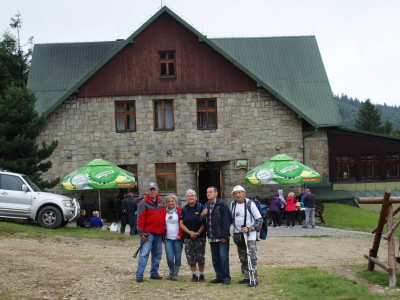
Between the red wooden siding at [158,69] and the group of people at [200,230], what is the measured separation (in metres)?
17.7

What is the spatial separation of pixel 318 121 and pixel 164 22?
9514 mm

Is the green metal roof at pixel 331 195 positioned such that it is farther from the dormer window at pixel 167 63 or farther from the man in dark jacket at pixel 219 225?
the man in dark jacket at pixel 219 225

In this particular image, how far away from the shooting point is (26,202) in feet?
70.3

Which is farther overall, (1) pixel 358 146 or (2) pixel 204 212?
(1) pixel 358 146

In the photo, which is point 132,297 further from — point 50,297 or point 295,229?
point 295,229

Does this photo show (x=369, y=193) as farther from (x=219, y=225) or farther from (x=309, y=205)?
(x=219, y=225)

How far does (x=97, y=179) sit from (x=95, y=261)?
881 cm

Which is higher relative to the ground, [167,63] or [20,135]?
[167,63]

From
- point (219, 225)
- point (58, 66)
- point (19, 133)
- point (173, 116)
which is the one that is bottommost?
point (219, 225)

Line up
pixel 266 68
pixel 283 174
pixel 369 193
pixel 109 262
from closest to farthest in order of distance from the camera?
pixel 109 262, pixel 283 174, pixel 369 193, pixel 266 68

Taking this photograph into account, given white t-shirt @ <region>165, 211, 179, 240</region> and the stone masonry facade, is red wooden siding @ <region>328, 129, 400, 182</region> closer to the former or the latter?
the stone masonry facade

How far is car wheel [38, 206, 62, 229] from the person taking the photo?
2161 centimetres

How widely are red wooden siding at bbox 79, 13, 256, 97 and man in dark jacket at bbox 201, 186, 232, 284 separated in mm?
18425

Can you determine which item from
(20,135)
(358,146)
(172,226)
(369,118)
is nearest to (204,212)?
(172,226)
